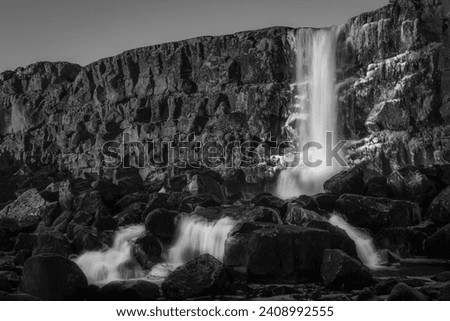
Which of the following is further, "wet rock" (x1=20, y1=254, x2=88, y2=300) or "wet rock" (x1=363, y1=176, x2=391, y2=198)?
"wet rock" (x1=363, y1=176, x2=391, y2=198)

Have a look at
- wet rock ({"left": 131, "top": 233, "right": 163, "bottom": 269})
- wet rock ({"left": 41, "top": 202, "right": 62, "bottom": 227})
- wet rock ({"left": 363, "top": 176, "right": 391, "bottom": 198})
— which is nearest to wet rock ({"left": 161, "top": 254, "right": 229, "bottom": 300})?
wet rock ({"left": 131, "top": 233, "right": 163, "bottom": 269})

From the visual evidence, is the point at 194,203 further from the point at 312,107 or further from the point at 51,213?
the point at 312,107

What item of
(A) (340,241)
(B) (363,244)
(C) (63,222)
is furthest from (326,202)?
(C) (63,222)

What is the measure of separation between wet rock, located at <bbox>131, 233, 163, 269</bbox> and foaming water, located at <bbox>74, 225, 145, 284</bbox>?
15 cm

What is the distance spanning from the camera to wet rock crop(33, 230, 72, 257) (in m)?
15.3

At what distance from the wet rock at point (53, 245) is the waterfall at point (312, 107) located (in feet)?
52.1

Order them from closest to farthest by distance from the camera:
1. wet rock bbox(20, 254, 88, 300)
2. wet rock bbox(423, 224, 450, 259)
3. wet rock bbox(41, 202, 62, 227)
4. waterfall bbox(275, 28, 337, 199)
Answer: wet rock bbox(20, 254, 88, 300) → wet rock bbox(423, 224, 450, 259) → wet rock bbox(41, 202, 62, 227) → waterfall bbox(275, 28, 337, 199)

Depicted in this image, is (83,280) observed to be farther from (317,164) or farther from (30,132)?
(30,132)

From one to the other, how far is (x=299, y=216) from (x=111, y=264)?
4.96 metres

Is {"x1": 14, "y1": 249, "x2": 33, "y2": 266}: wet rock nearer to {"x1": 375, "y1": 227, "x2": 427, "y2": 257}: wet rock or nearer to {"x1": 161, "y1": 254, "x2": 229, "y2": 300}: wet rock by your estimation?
{"x1": 161, "y1": 254, "x2": 229, "y2": 300}: wet rock

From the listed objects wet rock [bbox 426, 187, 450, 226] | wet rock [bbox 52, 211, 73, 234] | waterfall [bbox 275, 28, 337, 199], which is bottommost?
wet rock [bbox 52, 211, 73, 234]

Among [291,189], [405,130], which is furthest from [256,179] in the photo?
[405,130]

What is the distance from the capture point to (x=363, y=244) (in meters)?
14.7

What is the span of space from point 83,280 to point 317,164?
836 inches
